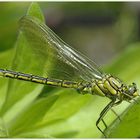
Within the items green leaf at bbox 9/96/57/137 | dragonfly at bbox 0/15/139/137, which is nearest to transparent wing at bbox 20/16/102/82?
dragonfly at bbox 0/15/139/137

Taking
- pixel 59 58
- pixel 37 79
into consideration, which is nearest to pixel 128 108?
pixel 37 79

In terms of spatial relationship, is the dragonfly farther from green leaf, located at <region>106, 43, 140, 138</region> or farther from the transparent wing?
green leaf, located at <region>106, 43, 140, 138</region>

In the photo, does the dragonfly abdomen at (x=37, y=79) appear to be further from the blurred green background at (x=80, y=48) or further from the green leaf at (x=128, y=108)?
the green leaf at (x=128, y=108)

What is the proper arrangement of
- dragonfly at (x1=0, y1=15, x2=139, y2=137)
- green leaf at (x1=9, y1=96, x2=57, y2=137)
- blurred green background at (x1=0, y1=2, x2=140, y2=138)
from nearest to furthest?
green leaf at (x1=9, y1=96, x2=57, y2=137) → blurred green background at (x1=0, y1=2, x2=140, y2=138) → dragonfly at (x1=0, y1=15, x2=139, y2=137)

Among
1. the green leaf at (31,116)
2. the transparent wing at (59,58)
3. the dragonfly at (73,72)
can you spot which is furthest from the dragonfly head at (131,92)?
the green leaf at (31,116)

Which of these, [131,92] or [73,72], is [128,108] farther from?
[73,72]

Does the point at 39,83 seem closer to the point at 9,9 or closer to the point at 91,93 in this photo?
the point at 91,93

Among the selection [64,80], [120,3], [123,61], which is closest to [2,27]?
[64,80]
